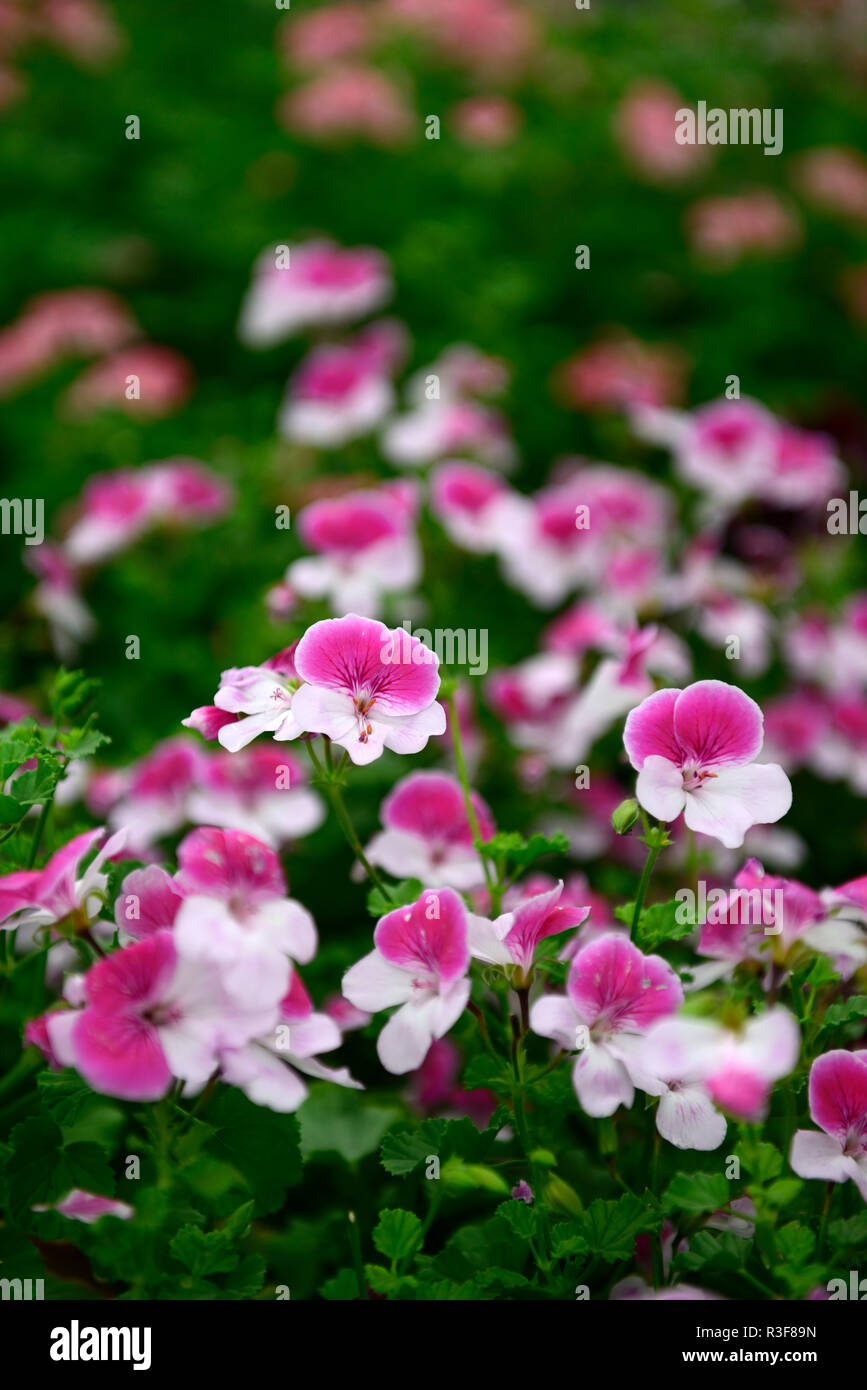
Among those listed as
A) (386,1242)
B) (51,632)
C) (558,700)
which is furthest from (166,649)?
(386,1242)

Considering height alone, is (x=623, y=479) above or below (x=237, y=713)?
above

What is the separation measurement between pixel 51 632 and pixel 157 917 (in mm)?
1055

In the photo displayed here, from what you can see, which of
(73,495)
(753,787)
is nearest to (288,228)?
(73,495)

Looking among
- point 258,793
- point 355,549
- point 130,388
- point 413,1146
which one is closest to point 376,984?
point 413,1146

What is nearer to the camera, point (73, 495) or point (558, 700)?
point (558, 700)

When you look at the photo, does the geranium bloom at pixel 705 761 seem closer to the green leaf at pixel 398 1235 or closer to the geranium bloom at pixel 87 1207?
the green leaf at pixel 398 1235

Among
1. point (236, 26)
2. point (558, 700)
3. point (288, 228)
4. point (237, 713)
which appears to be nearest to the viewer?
point (237, 713)

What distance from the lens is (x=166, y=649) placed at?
1817mm

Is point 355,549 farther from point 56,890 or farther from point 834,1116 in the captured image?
point 834,1116

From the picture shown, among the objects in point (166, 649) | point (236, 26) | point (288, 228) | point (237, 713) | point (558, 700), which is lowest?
point (237, 713)

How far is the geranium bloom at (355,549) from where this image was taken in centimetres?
155

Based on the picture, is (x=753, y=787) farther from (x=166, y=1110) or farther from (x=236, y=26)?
(x=236, y=26)

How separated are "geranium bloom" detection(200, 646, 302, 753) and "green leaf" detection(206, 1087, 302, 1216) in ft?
0.95

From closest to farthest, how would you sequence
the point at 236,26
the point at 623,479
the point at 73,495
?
the point at 623,479 < the point at 73,495 < the point at 236,26
